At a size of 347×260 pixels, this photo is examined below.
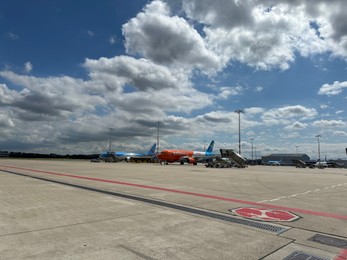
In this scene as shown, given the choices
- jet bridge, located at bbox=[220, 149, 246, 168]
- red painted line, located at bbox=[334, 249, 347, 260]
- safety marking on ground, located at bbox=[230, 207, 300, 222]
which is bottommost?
red painted line, located at bbox=[334, 249, 347, 260]

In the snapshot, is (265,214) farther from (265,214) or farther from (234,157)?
(234,157)

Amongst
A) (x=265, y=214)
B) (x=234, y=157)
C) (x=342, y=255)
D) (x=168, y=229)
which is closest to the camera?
(x=342, y=255)

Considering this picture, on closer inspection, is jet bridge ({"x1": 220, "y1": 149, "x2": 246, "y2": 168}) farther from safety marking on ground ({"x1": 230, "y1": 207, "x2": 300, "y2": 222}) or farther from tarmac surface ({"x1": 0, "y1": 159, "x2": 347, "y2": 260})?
safety marking on ground ({"x1": 230, "y1": 207, "x2": 300, "y2": 222})

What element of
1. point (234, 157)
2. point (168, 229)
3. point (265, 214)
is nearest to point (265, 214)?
point (265, 214)

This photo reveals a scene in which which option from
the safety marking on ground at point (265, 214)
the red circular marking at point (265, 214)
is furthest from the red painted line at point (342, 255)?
the red circular marking at point (265, 214)

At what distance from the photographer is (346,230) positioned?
25.3 ft

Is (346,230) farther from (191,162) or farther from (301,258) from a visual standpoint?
(191,162)

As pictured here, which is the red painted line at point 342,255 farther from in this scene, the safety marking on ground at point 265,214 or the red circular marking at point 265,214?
the red circular marking at point 265,214

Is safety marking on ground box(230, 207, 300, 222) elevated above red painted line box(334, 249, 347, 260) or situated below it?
above

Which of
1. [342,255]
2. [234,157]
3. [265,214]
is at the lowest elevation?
[342,255]

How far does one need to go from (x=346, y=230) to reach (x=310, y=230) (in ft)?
3.40

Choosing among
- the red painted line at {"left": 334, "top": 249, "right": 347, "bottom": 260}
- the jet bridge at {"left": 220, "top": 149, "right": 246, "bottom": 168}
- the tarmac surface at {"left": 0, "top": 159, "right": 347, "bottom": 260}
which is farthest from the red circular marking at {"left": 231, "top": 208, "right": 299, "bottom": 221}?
the jet bridge at {"left": 220, "top": 149, "right": 246, "bottom": 168}

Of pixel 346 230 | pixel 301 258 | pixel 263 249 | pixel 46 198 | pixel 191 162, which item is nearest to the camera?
pixel 301 258

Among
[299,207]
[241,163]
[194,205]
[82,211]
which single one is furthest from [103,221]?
[241,163]
